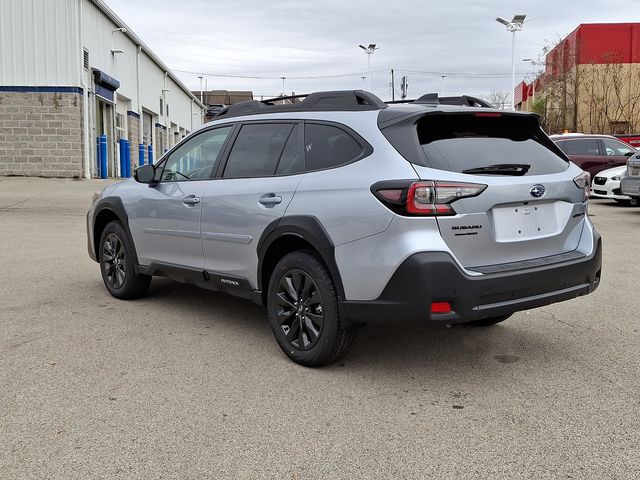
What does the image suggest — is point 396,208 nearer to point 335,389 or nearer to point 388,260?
point 388,260

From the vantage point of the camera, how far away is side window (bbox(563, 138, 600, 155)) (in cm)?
1897

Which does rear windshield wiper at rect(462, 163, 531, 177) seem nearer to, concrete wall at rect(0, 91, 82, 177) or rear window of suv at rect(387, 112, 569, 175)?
rear window of suv at rect(387, 112, 569, 175)

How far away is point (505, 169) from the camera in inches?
159

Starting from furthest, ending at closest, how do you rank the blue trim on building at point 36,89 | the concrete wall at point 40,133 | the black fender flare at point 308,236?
the concrete wall at point 40,133, the blue trim on building at point 36,89, the black fender flare at point 308,236

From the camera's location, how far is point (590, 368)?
4.33 metres

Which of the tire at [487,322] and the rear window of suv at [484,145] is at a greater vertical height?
the rear window of suv at [484,145]

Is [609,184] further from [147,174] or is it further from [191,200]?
[191,200]

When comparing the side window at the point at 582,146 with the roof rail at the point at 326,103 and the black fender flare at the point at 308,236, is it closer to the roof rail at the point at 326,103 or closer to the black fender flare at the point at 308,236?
the roof rail at the point at 326,103

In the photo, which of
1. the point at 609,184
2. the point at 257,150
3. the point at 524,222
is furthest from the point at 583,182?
the point at 609,184

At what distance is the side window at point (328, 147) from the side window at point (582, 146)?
53.3ft

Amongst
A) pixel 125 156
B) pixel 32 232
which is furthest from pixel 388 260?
pixel 125 156

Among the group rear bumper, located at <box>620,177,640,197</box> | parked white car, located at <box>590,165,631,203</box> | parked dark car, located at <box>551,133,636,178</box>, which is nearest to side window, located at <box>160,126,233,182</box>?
rear bumper, located at <box>620,177,640,197</box>

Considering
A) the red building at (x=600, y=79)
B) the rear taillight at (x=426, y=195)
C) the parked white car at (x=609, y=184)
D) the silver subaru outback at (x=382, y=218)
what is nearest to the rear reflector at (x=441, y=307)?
the silver subaru outback at (x=382, y=218)

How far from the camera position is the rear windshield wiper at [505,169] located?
12.8ft
